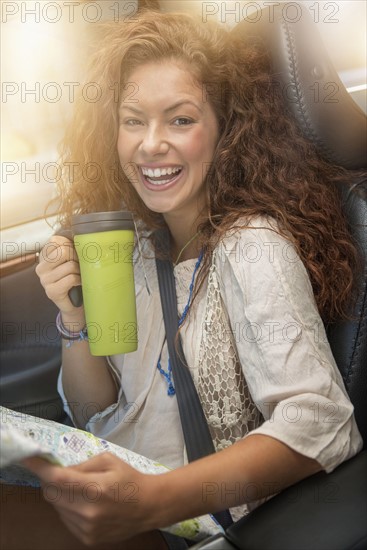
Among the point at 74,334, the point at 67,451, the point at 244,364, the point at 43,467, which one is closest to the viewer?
the point at 43,467

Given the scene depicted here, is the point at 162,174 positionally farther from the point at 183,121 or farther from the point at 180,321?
the point at 180,321

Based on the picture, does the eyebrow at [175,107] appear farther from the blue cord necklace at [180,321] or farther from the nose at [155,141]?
the blue cord necklace at [180,321]

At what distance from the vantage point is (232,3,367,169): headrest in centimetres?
121

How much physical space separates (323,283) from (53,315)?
2.93 feet

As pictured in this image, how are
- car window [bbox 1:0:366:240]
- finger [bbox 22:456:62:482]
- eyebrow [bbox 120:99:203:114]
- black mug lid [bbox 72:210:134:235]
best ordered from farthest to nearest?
A: car window [bbox 1:0:366:240]
eyebrow [bbox 120:99:203:114]
black mug lid [bbox 72:210:134:235]
finger [bbox 22:456:62:482]

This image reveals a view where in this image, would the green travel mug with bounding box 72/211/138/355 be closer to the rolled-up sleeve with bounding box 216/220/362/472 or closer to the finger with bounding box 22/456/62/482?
the rolled-up sleeve with bounding box 216/220/362/472

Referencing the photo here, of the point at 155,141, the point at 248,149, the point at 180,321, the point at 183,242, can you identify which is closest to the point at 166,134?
the point at 155,141

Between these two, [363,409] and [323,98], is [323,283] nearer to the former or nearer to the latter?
[363,409]

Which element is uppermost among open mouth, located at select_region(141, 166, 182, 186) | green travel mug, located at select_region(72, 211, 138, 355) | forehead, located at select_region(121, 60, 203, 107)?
forehead, located at select_region(121, 60, 203, 107)

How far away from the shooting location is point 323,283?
118 centimetres

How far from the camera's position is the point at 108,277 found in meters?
1.18

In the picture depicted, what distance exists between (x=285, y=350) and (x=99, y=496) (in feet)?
1.27

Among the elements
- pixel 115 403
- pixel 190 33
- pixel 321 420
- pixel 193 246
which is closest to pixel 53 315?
pixel 115 403

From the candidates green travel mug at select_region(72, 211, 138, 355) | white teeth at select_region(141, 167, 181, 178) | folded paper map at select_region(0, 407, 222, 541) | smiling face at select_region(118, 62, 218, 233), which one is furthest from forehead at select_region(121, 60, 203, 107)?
folded paper map at select_region(0, 407, 222, 541)
